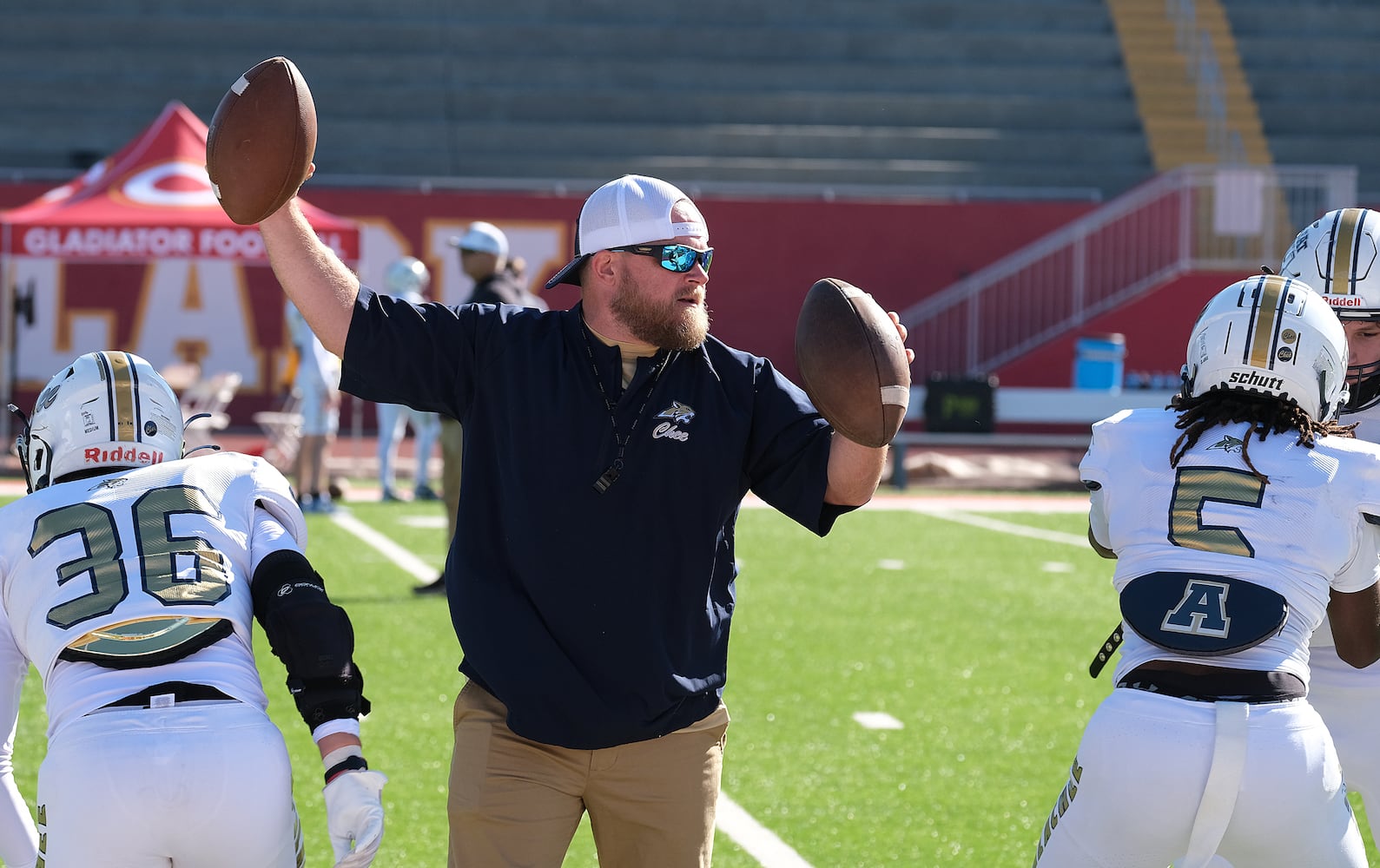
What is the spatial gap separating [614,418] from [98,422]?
3.22 ft

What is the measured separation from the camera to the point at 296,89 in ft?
11.4

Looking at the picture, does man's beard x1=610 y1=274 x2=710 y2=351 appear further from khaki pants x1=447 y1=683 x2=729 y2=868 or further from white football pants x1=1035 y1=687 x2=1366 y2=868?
white football pants x1=1035 y1=687 x2=1366 y2=868

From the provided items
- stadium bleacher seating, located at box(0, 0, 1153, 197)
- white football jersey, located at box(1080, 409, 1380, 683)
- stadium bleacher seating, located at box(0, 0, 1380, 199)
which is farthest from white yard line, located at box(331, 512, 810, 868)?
stadium bleacher seating, located at box(0, 0, 1153, 197)

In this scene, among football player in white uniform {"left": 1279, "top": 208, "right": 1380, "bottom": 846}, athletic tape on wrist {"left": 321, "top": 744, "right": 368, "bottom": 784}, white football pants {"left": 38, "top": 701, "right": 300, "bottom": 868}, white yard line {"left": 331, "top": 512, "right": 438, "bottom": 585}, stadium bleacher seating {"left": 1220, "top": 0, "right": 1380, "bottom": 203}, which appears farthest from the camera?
stadium bleacher seating {"left": 1220, "top": 0, "right": 1380, "bottom": 203}

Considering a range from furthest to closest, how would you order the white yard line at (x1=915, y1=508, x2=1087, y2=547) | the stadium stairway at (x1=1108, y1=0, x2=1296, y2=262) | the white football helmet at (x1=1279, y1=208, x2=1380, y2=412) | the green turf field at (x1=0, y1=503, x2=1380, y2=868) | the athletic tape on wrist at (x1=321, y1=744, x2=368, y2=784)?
1. the stadium stairway at (x1=1108, y1=0, x2=1296, y2=262)
2. the white yard line at (x1=915, y1=508, x2=1087, y2=547)
3. the green turf field at (x1=0, y1=503, x2=1380, y2=868)
4. the white football helmet at (x1=1279, y1=208, x2=1380, y2=412)
5. the athletic tape on wrist at (x1=321, y1=744, x2=368, y2=784)

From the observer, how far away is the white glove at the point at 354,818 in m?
2.97

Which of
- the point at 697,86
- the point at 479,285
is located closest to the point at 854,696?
the point at 479,285

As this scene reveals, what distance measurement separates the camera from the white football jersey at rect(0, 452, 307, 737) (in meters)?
3.05

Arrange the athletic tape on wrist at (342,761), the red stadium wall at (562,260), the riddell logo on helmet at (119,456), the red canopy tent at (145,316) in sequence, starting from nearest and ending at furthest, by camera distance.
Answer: the athletic tape on wrist at (342,761)
the riddell logo on helmet at (119,456)
the red canopy tent at (145,316)
the red stadium wall at (562,260)

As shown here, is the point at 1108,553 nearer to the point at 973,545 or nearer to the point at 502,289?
the point at 502,289

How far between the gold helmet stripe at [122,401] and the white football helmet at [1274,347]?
203 centimetres

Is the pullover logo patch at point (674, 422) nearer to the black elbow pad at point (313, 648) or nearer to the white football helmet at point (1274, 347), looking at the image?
the black elbow pad at point (313, 648)

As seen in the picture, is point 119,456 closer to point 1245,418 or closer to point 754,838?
point 1245,418

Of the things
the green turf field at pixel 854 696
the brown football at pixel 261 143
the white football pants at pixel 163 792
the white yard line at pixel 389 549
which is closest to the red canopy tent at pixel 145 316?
the white yard line at pixel 389 549
